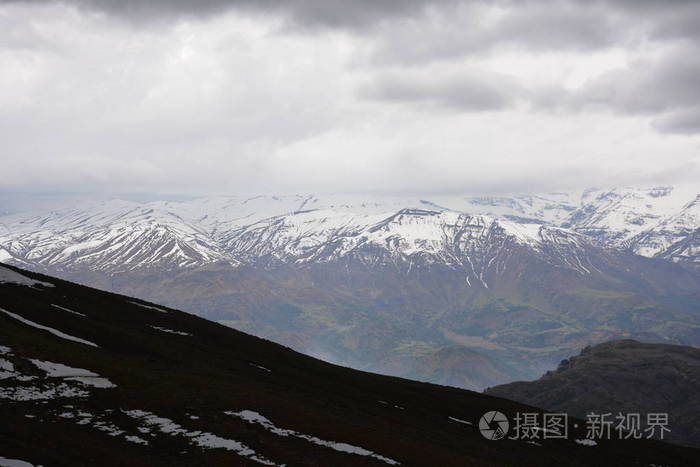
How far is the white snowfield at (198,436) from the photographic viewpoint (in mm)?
49562

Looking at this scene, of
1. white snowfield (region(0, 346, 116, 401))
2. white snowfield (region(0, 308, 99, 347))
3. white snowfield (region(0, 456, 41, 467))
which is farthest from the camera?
white snowfield (region(0, 308, 99, 347))

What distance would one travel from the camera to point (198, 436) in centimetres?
5106

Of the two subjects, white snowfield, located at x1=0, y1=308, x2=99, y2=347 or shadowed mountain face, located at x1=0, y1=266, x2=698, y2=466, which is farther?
white snowfield, located at x1=0, y1=308, x2=99, y2=347

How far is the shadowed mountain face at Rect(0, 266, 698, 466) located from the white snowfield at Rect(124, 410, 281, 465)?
4.5 inches

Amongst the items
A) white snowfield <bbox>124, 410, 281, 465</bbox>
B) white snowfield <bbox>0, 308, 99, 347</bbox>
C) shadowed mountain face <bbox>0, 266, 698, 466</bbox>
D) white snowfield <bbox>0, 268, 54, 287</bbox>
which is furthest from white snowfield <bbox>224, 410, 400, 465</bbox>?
white snowfield <bbox>0, 268, 54, 287</bbox>

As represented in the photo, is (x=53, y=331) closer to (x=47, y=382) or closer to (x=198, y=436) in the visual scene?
(x=47, y=382)

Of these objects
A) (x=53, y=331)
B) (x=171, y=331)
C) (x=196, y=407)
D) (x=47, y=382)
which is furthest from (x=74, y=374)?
(x=171, y=331)

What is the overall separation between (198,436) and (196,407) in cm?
764

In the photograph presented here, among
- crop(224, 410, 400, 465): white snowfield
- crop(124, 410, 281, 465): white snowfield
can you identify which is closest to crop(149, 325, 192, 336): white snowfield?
crop(224, 410, 400, 465): white snowfield

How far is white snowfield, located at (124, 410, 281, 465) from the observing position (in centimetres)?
4956

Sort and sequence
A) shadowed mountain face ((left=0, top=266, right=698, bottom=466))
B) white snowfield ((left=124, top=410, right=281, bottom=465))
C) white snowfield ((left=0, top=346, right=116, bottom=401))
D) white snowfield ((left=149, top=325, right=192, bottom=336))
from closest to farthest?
1. shadowed mountain face ((left=0, top=266, right=698, bottom=466))
2. white snowfield ((left=124, top=410, right=281, bottom=465))
3. white snowfield ((left=0, top=346, right=116, bottom=401))
4. white snowfield ((left=149, top=325, right=192, bottom=336))

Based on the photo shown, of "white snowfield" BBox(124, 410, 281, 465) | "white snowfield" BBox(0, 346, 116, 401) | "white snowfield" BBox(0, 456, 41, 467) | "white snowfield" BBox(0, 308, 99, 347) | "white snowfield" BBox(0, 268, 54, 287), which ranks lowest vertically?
"white snowfield" BBox(0, 456, 41, 467)

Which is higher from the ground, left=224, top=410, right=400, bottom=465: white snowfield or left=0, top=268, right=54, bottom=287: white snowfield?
left=0, top=268, right=54, bottom=287: white snowfield

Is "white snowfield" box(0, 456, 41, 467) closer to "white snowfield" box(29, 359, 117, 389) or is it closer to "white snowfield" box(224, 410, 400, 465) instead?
"white snowfield" box(29, 359, 117, 389)
